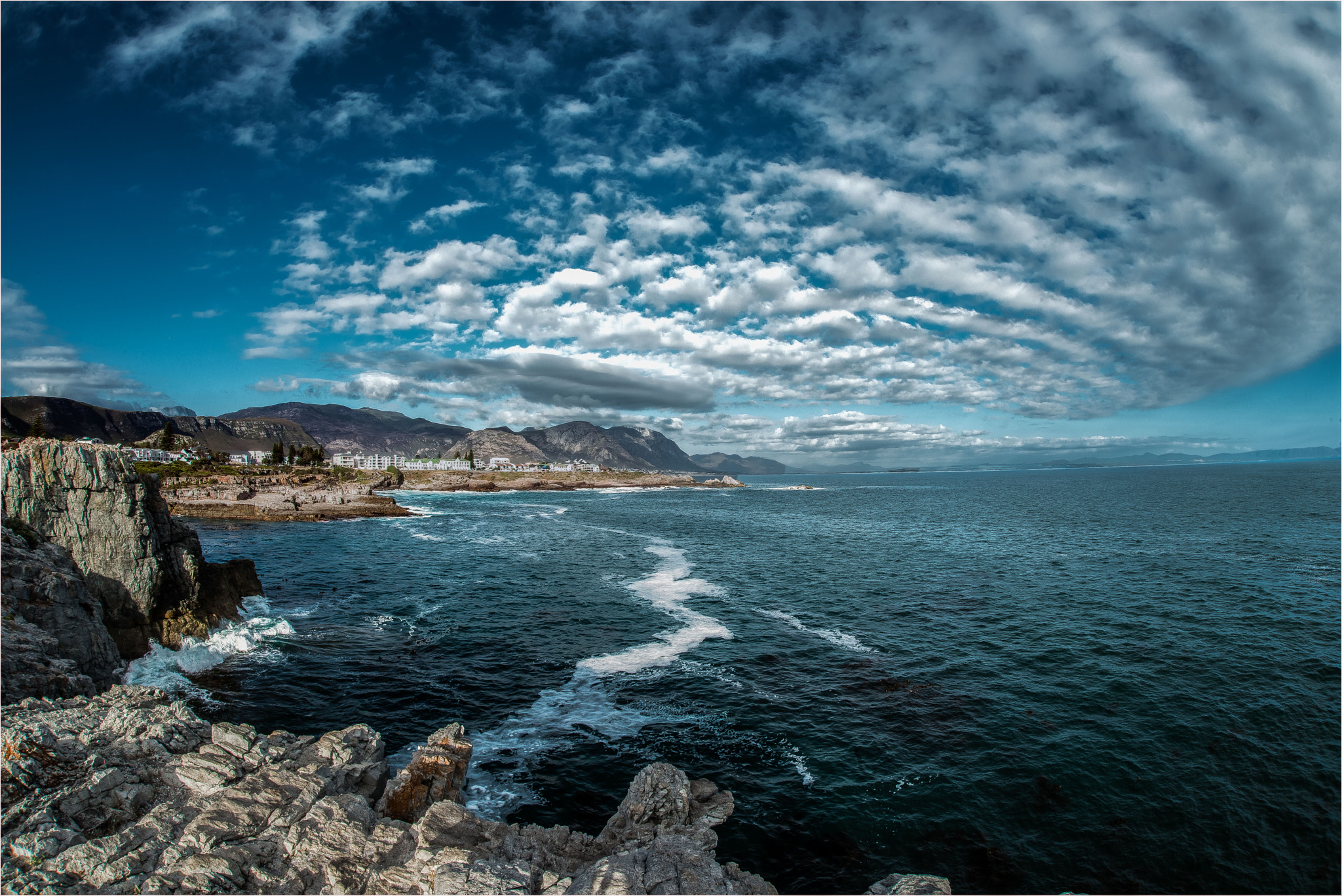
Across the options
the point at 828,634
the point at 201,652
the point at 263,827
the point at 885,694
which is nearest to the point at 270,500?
the point at 201,652

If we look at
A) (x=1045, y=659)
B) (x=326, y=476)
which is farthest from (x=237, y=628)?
(x=326, y=476)

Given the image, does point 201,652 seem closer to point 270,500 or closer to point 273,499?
point 270,500

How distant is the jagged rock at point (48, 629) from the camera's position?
18594 millimetres

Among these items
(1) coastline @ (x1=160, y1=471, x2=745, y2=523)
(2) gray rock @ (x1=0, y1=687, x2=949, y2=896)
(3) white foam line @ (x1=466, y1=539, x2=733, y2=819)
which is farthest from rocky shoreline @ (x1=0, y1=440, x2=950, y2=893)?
(1) coastline @ (x1=160, y1=471, x2=745, y2=523)

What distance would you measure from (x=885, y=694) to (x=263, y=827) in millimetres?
23320

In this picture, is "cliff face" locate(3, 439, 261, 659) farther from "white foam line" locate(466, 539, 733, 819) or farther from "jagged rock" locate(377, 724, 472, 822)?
"jagged rock" locate(377, 724, 472, 822)

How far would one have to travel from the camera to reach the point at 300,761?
639 inches

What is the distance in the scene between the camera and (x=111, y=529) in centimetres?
2906

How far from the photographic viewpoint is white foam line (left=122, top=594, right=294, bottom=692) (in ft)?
83.7

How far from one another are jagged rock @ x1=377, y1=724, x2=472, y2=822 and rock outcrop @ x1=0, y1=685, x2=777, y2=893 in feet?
0.68

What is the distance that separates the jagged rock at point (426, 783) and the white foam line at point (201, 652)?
16241 mm

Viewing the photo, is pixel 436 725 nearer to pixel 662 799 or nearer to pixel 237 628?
pixel 662 799

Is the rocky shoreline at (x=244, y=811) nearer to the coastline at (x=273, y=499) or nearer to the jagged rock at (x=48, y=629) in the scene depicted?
the jagged rock at (x=48, y=629)

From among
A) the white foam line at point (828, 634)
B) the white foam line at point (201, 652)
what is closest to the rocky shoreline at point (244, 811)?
the white foam line at point (201, 652)
